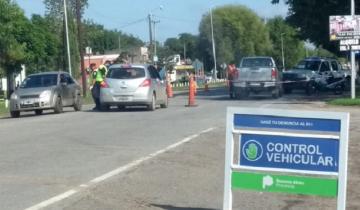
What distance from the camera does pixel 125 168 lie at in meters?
13.2

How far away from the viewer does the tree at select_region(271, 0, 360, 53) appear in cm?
4225

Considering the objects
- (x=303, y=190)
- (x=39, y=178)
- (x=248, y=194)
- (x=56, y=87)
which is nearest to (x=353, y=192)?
(x=248, y=194)

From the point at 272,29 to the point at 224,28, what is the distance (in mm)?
16231

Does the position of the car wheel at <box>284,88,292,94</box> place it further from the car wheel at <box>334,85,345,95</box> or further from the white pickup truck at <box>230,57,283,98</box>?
the white pickup truck at <box>230,57,283,98</box>

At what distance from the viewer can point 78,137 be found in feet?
61.8

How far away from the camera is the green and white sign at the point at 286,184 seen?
829cm

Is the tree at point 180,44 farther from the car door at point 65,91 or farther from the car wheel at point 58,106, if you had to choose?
the car wheel at point 58,106

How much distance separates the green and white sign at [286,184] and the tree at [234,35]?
99911 millimetres

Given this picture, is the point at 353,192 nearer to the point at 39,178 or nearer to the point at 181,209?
the point at 181,209

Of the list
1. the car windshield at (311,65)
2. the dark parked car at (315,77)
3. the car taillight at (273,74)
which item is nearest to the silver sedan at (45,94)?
the car taillight at (273,74)

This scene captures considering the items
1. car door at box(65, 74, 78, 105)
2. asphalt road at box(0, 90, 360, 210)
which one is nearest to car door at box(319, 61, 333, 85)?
car door at box(65, 74, 78, 105)

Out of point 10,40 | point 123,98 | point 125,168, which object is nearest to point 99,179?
point 125,168

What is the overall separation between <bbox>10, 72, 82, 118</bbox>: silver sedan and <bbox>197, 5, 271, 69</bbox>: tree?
77191 millimetres

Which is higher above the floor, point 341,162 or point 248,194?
point 341,162
